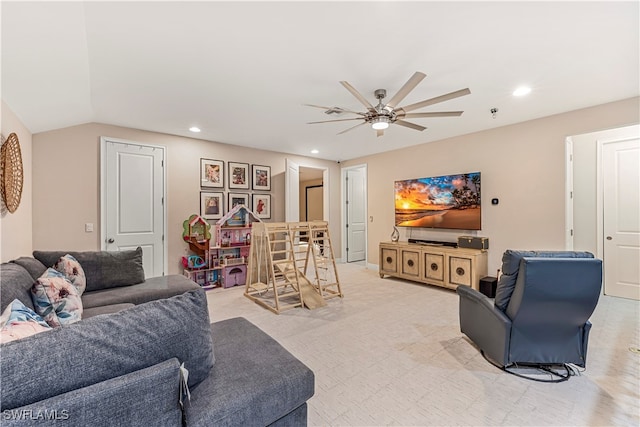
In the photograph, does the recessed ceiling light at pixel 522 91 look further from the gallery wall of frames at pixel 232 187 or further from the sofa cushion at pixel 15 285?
the sofa cushion at pixel 15 285

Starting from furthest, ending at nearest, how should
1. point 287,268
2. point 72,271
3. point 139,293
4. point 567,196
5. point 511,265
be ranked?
point 287,268, point 567,196, point 139,293, point 72,271, point 511,265

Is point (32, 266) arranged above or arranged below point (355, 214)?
below

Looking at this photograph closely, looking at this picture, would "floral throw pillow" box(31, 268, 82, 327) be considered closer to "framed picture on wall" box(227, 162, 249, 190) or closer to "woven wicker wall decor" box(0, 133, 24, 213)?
"woven wicker wall decor" box(0, 133, 24, 213)

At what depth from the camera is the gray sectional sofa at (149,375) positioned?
0.77 meters

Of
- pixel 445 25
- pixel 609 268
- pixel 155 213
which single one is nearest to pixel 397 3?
pixel 445 25

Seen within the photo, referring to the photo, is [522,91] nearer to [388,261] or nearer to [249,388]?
[388,261]

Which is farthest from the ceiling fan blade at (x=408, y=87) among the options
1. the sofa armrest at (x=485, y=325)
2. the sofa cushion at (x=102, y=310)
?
the sofa cushion at (x=102, y=310)

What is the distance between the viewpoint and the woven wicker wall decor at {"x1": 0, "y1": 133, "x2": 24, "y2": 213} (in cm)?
236

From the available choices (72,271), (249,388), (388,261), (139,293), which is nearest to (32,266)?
(72,271)

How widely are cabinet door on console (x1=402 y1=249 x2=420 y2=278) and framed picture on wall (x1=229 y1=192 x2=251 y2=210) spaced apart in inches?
121

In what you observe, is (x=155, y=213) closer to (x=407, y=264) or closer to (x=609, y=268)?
(x=407, y=264)

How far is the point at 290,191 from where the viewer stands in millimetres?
5652

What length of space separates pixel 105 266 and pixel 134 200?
161 cm

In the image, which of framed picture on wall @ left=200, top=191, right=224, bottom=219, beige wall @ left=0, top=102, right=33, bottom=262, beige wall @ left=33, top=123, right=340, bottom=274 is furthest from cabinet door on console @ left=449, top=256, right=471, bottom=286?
beige wall @ left=0, top=102, right=33, bottom=262
